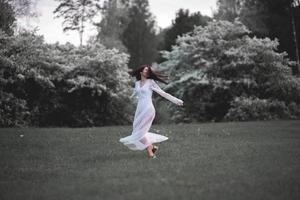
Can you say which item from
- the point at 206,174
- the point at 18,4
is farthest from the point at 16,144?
the point at 18,4

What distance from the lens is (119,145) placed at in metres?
14.0

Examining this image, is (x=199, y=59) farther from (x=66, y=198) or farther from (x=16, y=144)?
(x=66, y=198)

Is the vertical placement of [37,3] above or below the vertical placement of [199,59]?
above

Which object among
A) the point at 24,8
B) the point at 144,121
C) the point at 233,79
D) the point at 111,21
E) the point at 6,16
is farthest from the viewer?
the point at 111,21

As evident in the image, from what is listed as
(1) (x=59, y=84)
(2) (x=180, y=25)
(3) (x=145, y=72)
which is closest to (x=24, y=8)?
(1) (x=59, y=84)

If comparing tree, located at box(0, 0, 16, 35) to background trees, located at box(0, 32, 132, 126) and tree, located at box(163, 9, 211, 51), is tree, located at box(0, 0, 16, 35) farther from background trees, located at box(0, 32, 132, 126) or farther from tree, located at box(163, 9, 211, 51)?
tree, located at box(163, 9, 211, 51)

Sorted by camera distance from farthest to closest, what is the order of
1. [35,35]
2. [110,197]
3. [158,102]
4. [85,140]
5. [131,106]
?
[158,102] < [131,106] < [35,35] < [85,140] < [110,197]

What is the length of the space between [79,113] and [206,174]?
58.4 ft

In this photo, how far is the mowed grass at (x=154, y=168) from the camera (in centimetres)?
761

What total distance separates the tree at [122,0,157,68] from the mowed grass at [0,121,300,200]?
54.8m

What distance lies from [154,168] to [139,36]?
6198 cm

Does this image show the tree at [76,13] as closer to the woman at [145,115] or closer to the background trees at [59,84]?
the background trees at [59,84]

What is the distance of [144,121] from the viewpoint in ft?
38.7

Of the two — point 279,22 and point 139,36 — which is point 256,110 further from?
point 139,36
